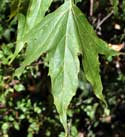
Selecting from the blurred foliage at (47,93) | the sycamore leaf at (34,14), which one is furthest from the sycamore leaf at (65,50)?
the blurred foliage at (47,93)

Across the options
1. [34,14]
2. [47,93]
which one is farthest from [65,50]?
[47,93]

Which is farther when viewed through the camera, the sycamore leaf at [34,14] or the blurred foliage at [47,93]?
the blurred foliage at [47,93]

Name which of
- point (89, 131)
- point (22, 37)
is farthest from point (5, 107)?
point (22, 37)

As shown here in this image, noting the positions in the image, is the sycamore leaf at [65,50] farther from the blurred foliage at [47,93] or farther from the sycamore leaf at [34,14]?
the blurred foliage at [47,93]

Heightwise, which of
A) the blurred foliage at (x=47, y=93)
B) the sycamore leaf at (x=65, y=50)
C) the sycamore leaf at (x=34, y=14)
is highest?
the sycamore leaf at (x=34, y=14)

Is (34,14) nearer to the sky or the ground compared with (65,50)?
nearer to the sky

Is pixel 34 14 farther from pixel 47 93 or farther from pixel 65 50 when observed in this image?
pixel 47 93

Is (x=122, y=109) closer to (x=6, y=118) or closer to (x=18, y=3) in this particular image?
(x=6, y=118)
